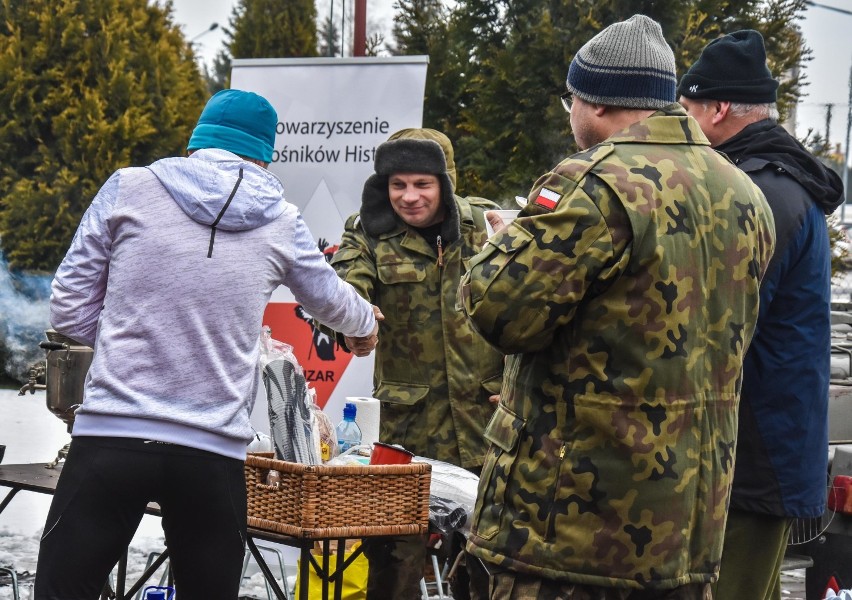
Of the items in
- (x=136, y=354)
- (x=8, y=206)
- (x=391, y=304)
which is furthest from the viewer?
(x=8, y=206)

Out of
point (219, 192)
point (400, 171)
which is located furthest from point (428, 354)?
point (219, 192)

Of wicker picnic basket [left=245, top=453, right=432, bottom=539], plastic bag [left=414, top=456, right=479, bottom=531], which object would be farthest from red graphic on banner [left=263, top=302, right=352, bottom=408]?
wicker picnic basket [left=245, top=453, right=432, bottom=539]

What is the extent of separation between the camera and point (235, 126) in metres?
3.14

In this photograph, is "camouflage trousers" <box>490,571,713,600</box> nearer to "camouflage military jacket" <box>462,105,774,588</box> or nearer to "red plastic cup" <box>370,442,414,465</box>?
"camouflage military jacket" <box>462,105,774,588</box>

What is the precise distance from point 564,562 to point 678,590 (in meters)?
0.28

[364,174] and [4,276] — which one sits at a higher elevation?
[364,174]

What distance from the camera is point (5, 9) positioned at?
14742mm

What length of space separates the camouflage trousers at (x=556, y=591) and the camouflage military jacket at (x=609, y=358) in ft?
0.13

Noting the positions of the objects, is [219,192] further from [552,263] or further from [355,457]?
[355,457]

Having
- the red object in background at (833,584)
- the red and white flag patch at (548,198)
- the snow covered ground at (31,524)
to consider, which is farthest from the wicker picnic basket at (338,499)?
the snow covered ground at (31,524)

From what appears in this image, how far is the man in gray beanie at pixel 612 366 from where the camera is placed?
2465mm

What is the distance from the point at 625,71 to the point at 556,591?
1.16 m

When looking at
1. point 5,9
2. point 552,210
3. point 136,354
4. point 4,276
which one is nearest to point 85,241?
point 136,354

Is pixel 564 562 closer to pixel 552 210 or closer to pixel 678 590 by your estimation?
Result: pixel 678 590
